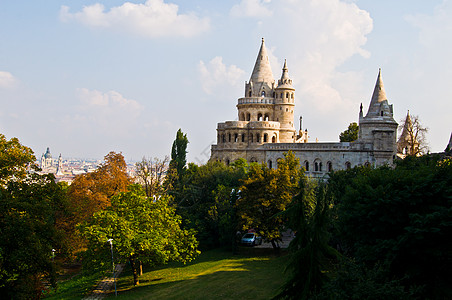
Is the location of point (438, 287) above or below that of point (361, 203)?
below

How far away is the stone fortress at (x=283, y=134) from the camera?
1993 inches

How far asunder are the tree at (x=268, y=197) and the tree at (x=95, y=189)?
1207 centimetres

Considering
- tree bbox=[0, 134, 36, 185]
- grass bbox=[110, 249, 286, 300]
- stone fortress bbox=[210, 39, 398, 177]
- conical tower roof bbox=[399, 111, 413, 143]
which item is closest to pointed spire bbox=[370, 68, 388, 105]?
stone fortress bbox=[210, 39, 398, 177]

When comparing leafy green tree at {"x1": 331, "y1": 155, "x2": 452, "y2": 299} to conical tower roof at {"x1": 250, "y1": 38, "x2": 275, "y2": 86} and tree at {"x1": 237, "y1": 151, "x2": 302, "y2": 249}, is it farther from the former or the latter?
conical tower roof at {"x1": 250, "y1": 38, "x2": 275, "y2": 86}

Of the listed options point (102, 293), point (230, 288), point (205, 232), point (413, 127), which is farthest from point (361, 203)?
point (413, 127)

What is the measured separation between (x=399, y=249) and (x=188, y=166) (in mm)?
41275

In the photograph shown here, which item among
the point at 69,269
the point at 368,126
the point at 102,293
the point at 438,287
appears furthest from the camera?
the point at 368,126

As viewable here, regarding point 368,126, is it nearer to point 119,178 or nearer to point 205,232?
point 205,232

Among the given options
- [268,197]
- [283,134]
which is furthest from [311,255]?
[283,134]

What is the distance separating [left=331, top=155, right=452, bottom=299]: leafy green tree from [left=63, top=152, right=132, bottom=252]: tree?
70.4ft

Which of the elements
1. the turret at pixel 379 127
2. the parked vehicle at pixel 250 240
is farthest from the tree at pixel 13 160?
the turret at pixel 379 127

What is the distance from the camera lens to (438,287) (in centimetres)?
1762

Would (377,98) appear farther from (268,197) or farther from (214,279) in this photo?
(214,279)

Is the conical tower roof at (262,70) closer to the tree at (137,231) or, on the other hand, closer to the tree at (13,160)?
the tree at (137,231)
